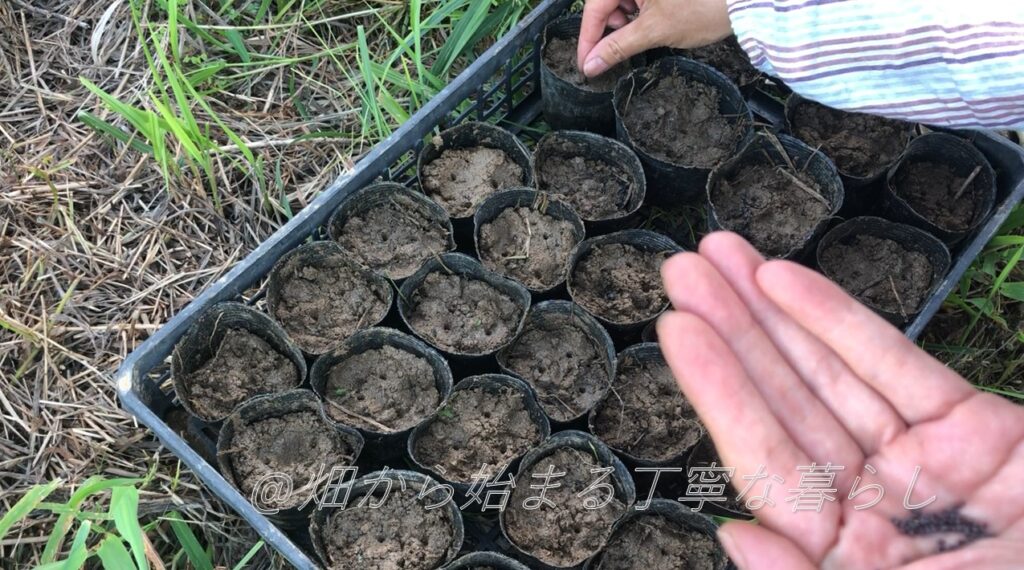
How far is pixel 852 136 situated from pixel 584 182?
59 centimetres

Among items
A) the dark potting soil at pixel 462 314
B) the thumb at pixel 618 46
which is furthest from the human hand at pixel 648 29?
the dark potting soil at pixel 462 314

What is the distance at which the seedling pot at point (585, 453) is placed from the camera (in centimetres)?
144

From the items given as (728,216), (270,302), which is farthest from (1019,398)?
(270,302)

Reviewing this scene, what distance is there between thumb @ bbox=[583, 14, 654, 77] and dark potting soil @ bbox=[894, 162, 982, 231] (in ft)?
2.14

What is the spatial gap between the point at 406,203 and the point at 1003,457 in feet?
3.63

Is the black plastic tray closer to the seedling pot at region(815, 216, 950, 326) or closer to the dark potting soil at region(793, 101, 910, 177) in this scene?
the seedling pot at region(815, 216, 950, 326)

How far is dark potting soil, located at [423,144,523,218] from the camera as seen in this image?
1717 mm

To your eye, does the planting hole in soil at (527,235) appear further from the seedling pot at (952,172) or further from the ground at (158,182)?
the seedling pot at (952,172)

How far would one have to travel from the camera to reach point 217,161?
1900 millimetres

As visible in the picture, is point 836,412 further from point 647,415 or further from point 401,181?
point 401,181

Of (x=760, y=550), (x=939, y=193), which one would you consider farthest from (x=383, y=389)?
(x=939, y=193)

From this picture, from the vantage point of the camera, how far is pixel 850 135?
181 centimetres

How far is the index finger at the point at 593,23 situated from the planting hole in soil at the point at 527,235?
1.03ft

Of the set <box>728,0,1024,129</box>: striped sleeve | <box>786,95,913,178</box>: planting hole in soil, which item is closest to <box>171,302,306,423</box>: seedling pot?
<box>728,0,1024,129</box>: striped sleeve
